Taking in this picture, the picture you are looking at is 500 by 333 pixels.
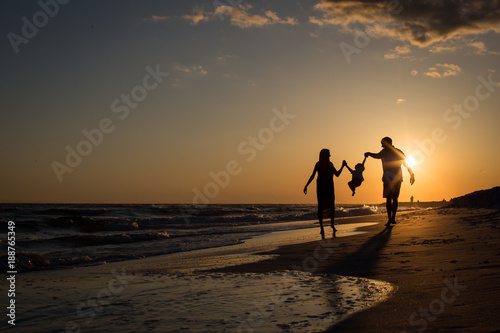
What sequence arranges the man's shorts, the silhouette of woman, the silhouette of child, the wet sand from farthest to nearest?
the silhouette of child → the man's shorts → the silhouette of woman → the wet sand

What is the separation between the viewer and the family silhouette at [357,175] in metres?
10.3

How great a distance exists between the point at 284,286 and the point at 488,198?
16.4 metres

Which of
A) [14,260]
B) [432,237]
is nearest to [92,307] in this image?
[14,260]

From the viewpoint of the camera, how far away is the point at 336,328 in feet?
9.01

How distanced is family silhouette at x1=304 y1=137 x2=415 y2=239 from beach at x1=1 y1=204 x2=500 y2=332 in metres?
3.99

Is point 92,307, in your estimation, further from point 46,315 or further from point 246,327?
point 246,327

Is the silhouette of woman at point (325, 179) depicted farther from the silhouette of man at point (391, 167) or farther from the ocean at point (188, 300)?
the ocean at point (188, 300)

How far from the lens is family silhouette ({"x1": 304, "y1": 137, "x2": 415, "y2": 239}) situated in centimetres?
1033

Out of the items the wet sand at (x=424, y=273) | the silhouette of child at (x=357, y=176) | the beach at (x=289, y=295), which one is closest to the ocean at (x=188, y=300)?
the beach at (x=289, y=295)

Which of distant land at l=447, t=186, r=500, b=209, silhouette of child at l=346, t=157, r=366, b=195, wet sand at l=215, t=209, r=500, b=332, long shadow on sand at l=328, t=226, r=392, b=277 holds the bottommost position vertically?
long shadow on sand at l=328, t=226, r=392, b=277

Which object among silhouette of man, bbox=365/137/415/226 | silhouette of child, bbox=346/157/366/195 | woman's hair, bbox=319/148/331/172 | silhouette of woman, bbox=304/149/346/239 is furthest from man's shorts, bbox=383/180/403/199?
woman's hair, bbox=319/148/331/172

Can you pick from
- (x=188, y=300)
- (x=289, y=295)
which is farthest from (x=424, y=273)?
(x=188, y=300)

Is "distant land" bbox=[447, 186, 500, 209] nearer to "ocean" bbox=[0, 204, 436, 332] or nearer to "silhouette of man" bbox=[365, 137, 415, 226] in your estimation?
"silhouette of man" bbox=[365, 137, 415, 226]

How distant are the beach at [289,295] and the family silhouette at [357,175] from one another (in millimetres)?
3991
